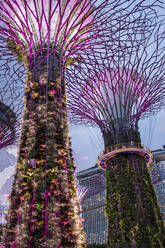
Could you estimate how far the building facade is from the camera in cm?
3494

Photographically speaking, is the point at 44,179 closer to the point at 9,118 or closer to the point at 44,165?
the point at 44,165

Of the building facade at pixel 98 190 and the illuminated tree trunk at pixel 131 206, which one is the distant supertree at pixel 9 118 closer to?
the illuminated tree trunk at pixel 131 206

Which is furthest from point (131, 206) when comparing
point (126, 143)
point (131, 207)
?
point (126, 143)

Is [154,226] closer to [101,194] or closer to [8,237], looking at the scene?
[8,237]

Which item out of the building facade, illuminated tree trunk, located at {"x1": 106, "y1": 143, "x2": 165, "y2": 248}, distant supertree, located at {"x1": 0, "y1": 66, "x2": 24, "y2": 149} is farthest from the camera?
A: the building facade

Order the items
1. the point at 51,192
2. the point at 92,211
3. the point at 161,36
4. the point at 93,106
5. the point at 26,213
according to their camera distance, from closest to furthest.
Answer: the point at 26,213, the point at 51,192, the point at 161,36, the point at 93,106, the point at 92,211

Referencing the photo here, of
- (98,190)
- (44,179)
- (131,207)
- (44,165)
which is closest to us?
(44,179)

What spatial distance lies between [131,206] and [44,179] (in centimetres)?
749

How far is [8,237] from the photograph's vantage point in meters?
4.33

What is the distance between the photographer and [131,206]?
35.7 feet

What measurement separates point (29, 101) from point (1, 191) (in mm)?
19130

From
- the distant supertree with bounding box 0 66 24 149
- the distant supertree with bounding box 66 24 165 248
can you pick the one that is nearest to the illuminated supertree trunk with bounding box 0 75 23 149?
the distant supertree with bounding box 0 66 24 149

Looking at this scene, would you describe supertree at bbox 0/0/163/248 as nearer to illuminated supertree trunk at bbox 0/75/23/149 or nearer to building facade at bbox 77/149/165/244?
illuminated supertree trunk at bbox 0/75/23/149

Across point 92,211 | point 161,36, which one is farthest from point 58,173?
point 92,211
